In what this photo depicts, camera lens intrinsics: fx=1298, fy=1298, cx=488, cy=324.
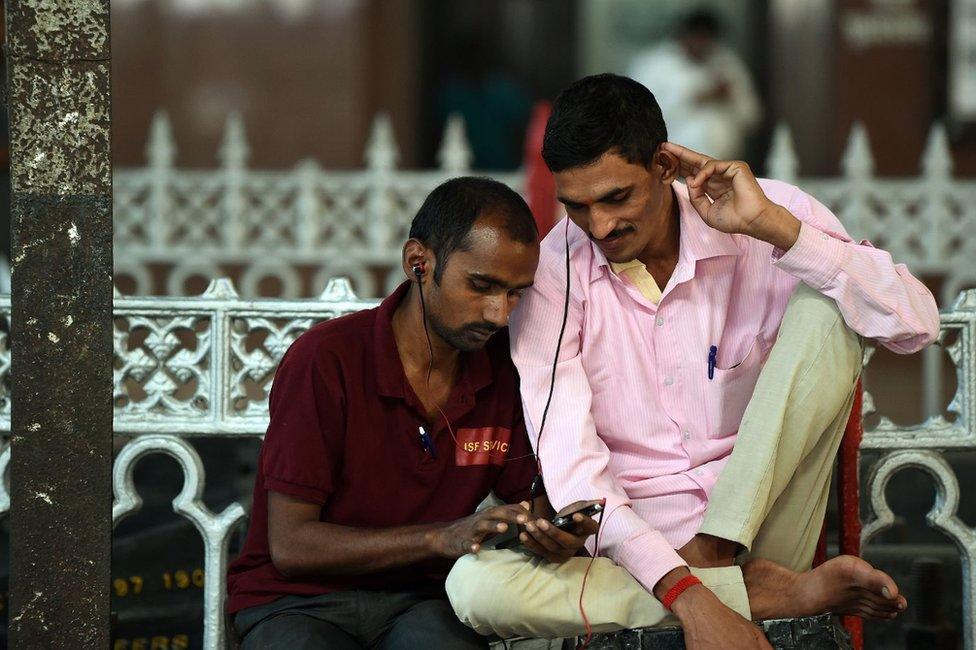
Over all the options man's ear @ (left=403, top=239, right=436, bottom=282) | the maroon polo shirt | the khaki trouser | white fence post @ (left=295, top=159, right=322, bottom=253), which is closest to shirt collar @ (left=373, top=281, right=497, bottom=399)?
the maroon polo shirt

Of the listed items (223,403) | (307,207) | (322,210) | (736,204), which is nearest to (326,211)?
(322,210)

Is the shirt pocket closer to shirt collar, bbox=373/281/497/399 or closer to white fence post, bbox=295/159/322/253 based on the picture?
shirt collar, bbox=373/281/497/399

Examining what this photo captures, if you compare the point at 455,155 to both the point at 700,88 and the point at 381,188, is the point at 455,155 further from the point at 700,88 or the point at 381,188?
the point at 700,88

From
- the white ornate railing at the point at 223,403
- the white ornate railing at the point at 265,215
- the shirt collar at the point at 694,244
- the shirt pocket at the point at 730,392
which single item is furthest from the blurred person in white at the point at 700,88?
the shirt pocket at the point at 730,392

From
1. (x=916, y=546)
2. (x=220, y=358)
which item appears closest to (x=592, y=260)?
(x=220, y=358)

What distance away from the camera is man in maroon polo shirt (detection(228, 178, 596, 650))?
2988 mm

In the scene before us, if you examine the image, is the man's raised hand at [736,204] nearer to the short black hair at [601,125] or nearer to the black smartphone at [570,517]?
the short black hair at [601,125]

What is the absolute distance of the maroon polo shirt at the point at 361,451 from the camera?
3039mm

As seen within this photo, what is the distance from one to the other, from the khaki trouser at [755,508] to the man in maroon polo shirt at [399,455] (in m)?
0.08

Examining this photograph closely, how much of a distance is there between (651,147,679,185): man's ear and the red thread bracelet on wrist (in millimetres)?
1043

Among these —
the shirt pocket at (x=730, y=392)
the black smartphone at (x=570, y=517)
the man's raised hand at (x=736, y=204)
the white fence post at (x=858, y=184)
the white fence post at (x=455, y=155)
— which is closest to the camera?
the black smartphone at (x=570, y=517)

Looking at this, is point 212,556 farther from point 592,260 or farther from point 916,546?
point 916,546

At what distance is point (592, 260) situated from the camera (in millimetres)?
3422

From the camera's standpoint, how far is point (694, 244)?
11.0 feet
